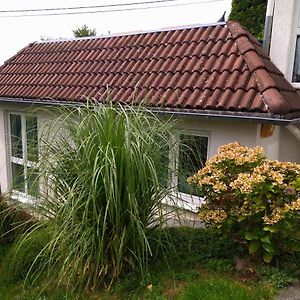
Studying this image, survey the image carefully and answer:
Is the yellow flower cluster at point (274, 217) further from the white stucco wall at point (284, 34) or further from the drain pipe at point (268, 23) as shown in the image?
the drain pipe at point (268, 23)

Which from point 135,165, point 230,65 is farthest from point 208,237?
point 230,65

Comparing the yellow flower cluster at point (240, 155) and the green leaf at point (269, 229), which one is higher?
the yellow flower cluster at point (240, 155)

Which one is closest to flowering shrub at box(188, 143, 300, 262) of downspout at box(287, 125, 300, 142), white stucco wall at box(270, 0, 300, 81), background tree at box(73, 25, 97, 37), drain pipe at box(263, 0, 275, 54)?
downspout at box(287, 125, 300, 142)

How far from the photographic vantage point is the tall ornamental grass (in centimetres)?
332

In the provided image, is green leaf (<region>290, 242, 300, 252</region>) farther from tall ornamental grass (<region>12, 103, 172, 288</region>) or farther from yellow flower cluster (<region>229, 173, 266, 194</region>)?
tall ornamental grass (<region>12, 103, 172, 288</region>)

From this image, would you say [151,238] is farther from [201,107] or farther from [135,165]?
[201,107]

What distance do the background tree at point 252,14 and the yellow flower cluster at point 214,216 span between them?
792cm

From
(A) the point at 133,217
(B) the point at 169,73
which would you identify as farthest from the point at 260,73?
(A) the point at 133,217

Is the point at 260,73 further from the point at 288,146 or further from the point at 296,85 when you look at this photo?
the point at 288,146

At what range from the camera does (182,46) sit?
6.55 m

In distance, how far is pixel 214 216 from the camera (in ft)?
11.5

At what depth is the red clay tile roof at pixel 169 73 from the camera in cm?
489

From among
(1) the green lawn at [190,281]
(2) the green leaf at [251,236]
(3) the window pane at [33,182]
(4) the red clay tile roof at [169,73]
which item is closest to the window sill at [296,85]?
(4) the red clay tile roof at [169,73]

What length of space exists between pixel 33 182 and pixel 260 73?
3667 millimetres
